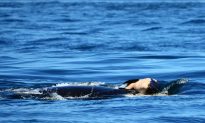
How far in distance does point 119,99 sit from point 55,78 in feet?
13.6

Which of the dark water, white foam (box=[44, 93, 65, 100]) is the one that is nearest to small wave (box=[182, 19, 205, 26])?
the dark water

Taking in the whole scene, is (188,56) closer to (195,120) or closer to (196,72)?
(196,72)

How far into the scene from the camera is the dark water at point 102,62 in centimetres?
1265

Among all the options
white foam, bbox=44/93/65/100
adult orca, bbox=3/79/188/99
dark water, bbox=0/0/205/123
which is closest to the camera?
dark water, bbox=0/0/205/123

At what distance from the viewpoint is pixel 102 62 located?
2116cm

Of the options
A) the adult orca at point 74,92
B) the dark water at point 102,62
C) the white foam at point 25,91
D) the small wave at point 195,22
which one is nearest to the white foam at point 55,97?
the adult orca at point 74,92

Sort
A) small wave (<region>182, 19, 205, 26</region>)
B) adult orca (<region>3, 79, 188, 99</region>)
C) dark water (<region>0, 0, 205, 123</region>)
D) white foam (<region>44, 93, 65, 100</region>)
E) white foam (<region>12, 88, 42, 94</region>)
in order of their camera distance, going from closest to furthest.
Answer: dark water (<region>0, 0, 205, 123</region>) < white foam (<region>44, 93, 65, 100</region>) < adult orca (<region>3, 79, 188, 99</region>) < white foam (<region>12, 88, 42, 94</region>) < small wave (<region>182, 19, 205, 26</region>)

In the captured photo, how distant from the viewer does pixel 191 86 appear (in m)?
16.0

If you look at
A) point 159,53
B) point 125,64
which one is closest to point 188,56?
point 159,53

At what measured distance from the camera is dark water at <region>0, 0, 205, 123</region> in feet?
41.5

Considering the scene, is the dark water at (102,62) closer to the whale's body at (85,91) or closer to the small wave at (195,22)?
the small wave at (195,22)

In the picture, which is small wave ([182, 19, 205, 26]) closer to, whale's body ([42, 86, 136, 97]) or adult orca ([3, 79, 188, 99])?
adult orca ([3, 79, 188, 99])

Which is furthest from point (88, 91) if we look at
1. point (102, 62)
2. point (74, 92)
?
point (102, 62)

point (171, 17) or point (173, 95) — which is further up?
point (171, 17)
